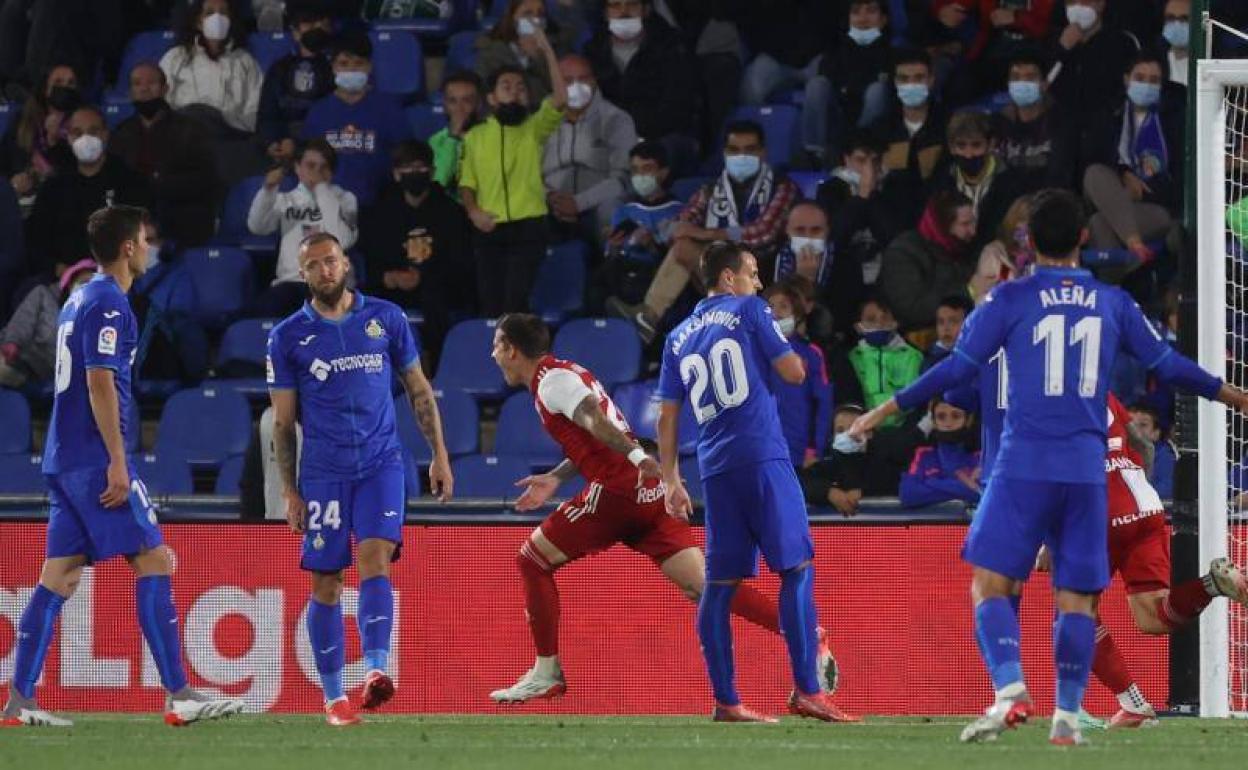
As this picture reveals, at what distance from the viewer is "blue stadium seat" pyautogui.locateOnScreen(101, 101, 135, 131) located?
18.8 metres

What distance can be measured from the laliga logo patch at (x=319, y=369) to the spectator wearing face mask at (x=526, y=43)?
6.86 m

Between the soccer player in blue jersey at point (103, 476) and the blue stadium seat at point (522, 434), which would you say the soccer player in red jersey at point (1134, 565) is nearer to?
the soccer player in blue jersey at point (103, 476)

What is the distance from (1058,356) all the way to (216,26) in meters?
11.1

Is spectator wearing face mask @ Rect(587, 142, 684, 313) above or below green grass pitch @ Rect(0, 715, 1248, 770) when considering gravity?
above

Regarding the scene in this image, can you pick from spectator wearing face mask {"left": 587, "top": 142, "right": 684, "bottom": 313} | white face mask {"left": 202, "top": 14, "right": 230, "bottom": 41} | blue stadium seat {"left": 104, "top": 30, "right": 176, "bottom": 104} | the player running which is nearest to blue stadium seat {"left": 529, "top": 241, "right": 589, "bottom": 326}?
spectator wearing face mask {"left": 587, "top": 142, "right": 684, "bottom": 313}

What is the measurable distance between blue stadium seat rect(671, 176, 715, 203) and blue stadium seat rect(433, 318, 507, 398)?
1615 millimetres

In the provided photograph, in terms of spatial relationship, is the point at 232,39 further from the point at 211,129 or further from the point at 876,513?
the point at 876,513

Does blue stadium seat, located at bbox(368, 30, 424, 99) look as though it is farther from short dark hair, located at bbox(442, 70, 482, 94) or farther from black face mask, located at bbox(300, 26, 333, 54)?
short dark hair, located at bbox(442, 70, 482, 94)

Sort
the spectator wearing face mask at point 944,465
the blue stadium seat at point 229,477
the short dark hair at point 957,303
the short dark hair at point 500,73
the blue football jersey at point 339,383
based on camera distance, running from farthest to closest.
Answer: the short dark hair at point 500,73 < the blue stadium seat at point 229,477 < the short dark hair at point 957,303 < the spectator wearing face mask at point 944,465 < the blue football jersey at point 339,383

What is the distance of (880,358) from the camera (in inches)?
589

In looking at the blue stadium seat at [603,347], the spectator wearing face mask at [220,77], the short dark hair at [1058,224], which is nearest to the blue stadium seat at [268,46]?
the spectator wearing face mask at [220,77]

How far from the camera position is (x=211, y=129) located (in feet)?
59.8

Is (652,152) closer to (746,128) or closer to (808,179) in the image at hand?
(746,128)

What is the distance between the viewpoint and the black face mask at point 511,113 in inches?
657
